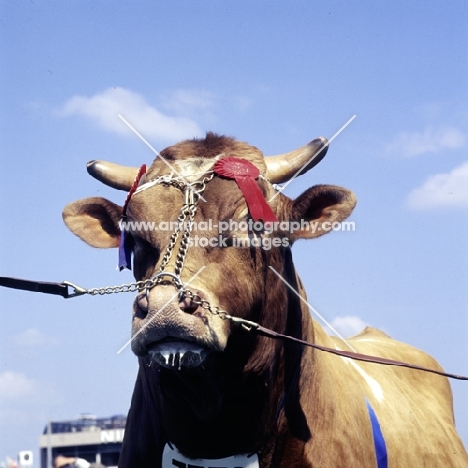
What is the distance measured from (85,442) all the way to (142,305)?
13132mm

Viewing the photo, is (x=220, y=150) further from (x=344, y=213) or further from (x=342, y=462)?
(x=342, y=462)

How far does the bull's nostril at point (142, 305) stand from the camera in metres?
4.07

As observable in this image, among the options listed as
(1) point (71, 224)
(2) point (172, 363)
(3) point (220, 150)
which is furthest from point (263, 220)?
(1) point (71, 224)

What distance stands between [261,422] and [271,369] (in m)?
0.31

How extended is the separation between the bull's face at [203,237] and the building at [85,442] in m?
11.8

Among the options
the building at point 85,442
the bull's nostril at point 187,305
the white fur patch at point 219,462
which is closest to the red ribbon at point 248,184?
the bull's nostril at point 187,305

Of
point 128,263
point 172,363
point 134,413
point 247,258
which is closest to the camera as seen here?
point 172,363

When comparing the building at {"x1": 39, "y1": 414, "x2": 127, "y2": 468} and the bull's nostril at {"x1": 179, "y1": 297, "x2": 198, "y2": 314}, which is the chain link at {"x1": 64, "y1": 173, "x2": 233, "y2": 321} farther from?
the building at {"x1": 39, "y1": 414, "x2": 127, "y2": 468}

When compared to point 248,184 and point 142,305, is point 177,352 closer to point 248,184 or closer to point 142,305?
point 142,305

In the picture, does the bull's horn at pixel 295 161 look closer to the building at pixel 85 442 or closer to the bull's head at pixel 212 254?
the bull's head at pixel 212 254

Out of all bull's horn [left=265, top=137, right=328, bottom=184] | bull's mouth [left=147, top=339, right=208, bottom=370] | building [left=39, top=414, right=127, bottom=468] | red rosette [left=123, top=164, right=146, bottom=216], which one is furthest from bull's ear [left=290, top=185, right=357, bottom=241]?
building [left=39, top=414, right=127, bottom=468]

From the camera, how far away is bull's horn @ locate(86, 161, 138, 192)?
5469mm

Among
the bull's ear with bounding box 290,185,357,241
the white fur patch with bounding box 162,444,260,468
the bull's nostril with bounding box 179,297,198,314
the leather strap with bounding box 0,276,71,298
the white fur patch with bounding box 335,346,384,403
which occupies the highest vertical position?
the bull's ear with bounding box 290,185,357,241

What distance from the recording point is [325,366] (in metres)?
5.39
